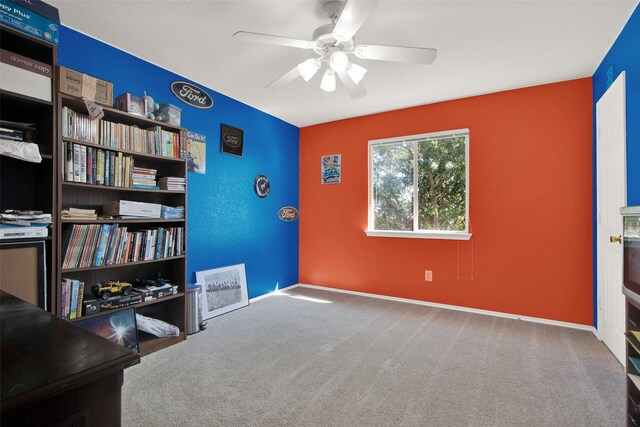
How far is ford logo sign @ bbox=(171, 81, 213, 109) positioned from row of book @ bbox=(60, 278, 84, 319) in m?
1.97

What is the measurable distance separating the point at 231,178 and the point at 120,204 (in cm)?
154

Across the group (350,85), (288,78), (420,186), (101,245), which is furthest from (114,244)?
(420,186)

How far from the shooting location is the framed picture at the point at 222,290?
3381 millimetres

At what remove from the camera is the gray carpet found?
1.74m

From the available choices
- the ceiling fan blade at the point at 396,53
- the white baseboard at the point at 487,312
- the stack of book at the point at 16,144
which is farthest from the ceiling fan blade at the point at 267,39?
the white baseboard at the point at 487,312

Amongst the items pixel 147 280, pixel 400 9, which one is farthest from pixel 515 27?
pixel 147 280

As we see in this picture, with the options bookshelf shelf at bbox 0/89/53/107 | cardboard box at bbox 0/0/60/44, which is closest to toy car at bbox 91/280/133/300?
bookshelf shelf at bbox 0/89/53/107

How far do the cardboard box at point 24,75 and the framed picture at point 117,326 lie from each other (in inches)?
57.7

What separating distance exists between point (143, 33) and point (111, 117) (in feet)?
2.28

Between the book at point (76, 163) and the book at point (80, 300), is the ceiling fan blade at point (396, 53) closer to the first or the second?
the book at point (76, 163)

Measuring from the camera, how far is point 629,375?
140cm

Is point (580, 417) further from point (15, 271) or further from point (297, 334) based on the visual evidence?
point (15, 271)

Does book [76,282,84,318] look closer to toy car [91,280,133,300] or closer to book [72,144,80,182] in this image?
toy car [91,280,133,300]

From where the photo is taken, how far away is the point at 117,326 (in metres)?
2.32
